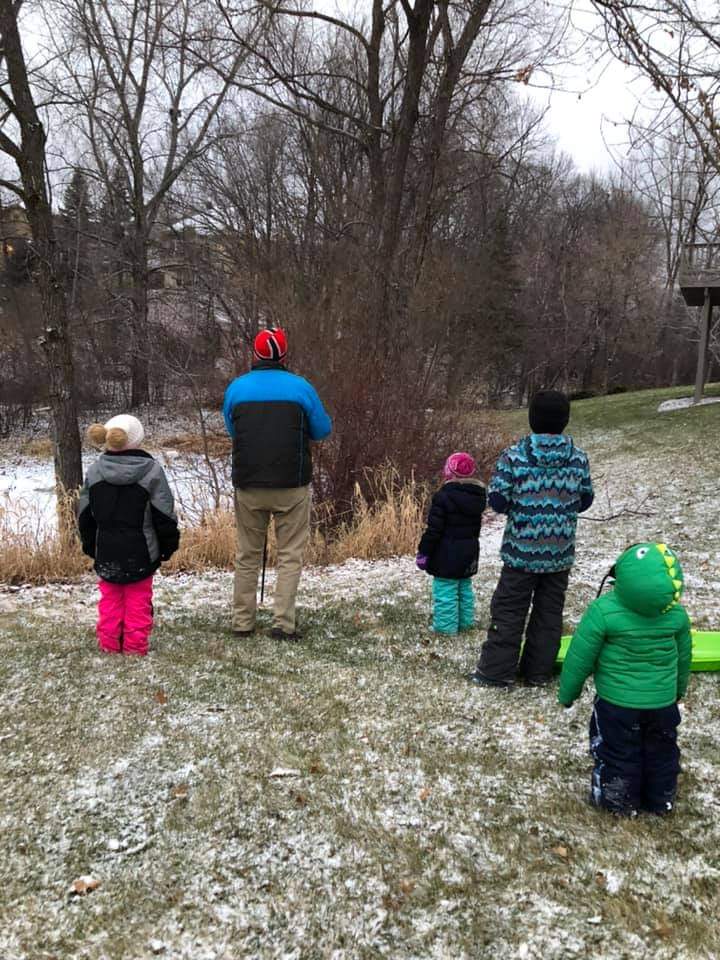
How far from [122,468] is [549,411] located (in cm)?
241

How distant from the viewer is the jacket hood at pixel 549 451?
145 inches

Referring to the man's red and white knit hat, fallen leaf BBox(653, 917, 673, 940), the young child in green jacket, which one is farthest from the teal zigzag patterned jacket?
fallen leaf BBox(653, 917, 673, 940)

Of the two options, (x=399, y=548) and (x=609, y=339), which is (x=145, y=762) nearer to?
(x=399, y=548)

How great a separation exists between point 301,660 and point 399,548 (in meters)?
3.11

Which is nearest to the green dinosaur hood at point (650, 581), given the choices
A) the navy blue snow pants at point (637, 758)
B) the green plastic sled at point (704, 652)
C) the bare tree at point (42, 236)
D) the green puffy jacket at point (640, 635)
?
the green puffy jacket at point (640, 635)

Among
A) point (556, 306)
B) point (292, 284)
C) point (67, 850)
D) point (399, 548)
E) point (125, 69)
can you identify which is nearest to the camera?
point (67, 850)

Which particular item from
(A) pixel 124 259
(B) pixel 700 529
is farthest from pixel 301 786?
(A) pixel 124 259

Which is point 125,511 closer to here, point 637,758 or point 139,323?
point 637,758

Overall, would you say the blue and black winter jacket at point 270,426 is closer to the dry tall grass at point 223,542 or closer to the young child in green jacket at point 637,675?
the young child in green jacket at point 637,675

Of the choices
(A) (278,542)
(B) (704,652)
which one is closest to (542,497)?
(B) (704,652)

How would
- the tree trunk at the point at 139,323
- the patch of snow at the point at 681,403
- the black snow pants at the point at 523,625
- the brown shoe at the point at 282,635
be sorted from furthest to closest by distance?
the tree trunk at the point at 139,323, the patch of snow at the point at 681,403, the brown shoe at the point at 282,635, the black snow pants at the point at 523,625

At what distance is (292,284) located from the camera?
11.4 m

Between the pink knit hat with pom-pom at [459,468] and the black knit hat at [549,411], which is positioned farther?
the pink knit hat with pom-pom at [459,468]

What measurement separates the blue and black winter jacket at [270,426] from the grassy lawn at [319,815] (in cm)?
116
